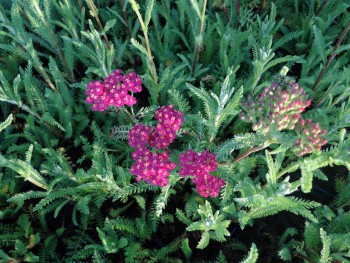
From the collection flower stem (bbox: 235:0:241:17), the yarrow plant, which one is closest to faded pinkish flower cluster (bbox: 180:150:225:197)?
the yarrow plant

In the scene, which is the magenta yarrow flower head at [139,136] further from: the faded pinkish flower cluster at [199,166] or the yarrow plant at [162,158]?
the faded pinkish flower cluster at [199,166]

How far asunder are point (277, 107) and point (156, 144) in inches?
28.6

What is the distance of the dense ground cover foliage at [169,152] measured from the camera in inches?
85.2

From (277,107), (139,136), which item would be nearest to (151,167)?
(139,136)

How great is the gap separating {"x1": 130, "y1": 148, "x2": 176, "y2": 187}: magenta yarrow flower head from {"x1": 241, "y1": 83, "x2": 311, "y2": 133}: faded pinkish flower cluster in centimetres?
56

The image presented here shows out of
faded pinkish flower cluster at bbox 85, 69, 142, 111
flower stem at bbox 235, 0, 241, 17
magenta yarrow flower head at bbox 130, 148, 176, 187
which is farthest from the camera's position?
flower stem at bbox 235, 0, 241, 17

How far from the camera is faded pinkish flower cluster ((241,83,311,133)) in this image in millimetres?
1746

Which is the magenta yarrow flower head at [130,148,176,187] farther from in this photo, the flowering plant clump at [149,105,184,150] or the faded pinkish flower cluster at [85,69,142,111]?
the faded pinkish flower cluster at [85,69,142,111]

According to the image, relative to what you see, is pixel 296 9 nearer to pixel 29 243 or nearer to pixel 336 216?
pixel 336 216

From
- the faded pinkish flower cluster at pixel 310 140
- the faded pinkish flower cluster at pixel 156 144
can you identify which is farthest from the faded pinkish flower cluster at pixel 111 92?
the faded pinkish flower cluster at pixel 310 140

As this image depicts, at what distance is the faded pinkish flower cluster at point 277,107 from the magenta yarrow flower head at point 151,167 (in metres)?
0.56

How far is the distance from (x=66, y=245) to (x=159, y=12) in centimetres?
222

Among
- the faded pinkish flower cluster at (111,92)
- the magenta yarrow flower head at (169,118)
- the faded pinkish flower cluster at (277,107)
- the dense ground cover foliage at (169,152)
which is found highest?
the faded pinkish flower cluster at (277,107)

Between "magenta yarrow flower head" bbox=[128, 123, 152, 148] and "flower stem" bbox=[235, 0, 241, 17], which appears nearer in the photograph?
"magenta yarrow flower head" bbox=[128, 123, 152, 148]
